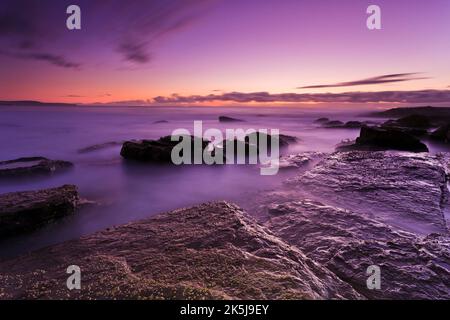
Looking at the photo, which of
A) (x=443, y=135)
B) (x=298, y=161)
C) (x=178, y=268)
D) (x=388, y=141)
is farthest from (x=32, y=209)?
(x=443, y=135)

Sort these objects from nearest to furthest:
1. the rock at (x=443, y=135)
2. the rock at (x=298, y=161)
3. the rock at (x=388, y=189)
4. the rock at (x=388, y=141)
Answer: the rock at (x=388, y=189), the rock at (x=298, y=161), the rock at (x=388, y=141), the rock at (x=443, y=135)

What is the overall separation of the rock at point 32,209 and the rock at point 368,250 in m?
3.29

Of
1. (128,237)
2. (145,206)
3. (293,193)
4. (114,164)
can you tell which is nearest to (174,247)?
(128,237)

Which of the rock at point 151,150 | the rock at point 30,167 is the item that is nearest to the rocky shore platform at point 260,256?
the rock at point 30,167

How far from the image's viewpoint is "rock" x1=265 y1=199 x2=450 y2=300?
2.57 meters

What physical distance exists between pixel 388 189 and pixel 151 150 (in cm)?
659

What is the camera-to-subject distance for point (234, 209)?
13.1ft

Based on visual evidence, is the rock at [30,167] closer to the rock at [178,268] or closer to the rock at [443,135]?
the rock at [178,268]

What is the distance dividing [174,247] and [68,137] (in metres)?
14.5

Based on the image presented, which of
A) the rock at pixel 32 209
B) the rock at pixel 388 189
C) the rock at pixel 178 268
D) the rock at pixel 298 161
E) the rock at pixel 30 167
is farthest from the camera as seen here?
the rock at pixel 298 161

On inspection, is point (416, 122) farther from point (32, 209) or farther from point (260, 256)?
point (32, 209)

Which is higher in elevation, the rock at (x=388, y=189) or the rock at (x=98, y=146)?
the rock at (x=98, y=146)

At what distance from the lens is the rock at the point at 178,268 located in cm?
211
